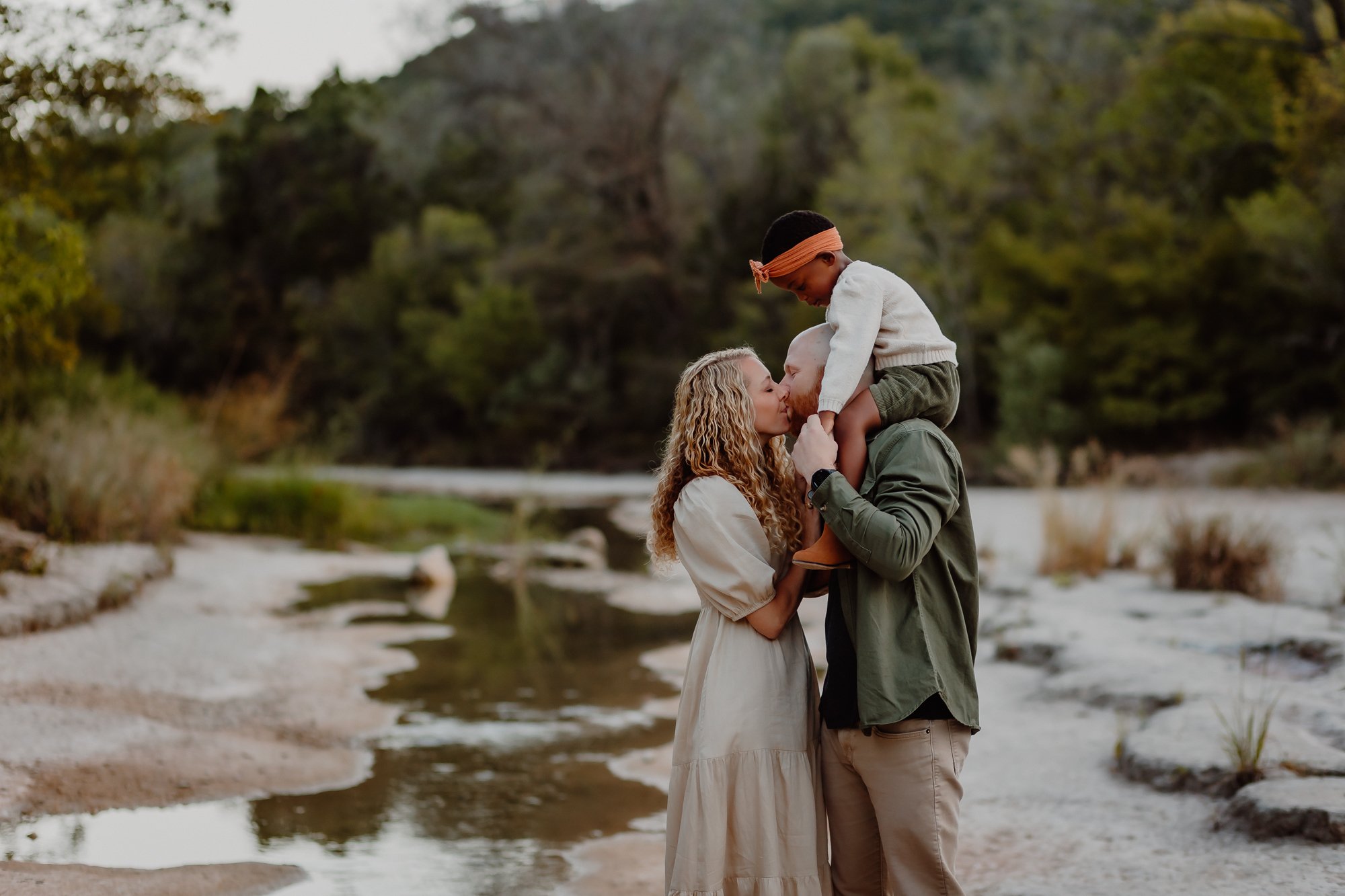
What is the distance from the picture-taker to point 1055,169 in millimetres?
26797

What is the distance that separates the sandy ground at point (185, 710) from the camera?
4.76 meters

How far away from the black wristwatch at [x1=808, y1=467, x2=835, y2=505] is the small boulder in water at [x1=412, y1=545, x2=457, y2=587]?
876 cm

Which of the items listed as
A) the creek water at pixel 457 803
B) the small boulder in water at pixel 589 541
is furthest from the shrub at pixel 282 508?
the creek water at pixel 457 803

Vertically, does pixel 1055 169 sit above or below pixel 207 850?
above

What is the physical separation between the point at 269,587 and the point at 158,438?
3004mm

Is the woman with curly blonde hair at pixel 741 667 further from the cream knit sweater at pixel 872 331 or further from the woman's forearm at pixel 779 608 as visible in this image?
the cream knit sweater at pixel 872 331

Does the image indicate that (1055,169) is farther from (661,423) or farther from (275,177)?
(275,177)

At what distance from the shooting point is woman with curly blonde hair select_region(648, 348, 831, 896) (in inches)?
117

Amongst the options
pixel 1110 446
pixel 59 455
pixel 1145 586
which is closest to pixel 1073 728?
pixel 1145 586

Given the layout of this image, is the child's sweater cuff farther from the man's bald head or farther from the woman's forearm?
the woman's forearm

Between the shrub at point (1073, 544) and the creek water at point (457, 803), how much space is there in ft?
11.4

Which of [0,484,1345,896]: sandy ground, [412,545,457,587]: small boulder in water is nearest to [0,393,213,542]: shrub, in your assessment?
[0,484,1345,896]: sandy ground

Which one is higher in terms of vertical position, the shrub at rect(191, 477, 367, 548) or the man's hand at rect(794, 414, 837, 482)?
the man's hand at rect(794, 414, 837, 482)

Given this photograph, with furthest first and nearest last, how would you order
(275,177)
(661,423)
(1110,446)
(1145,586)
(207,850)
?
(275,177) < (661,423) < (1110,446) < (1145,586) < (207,850)
